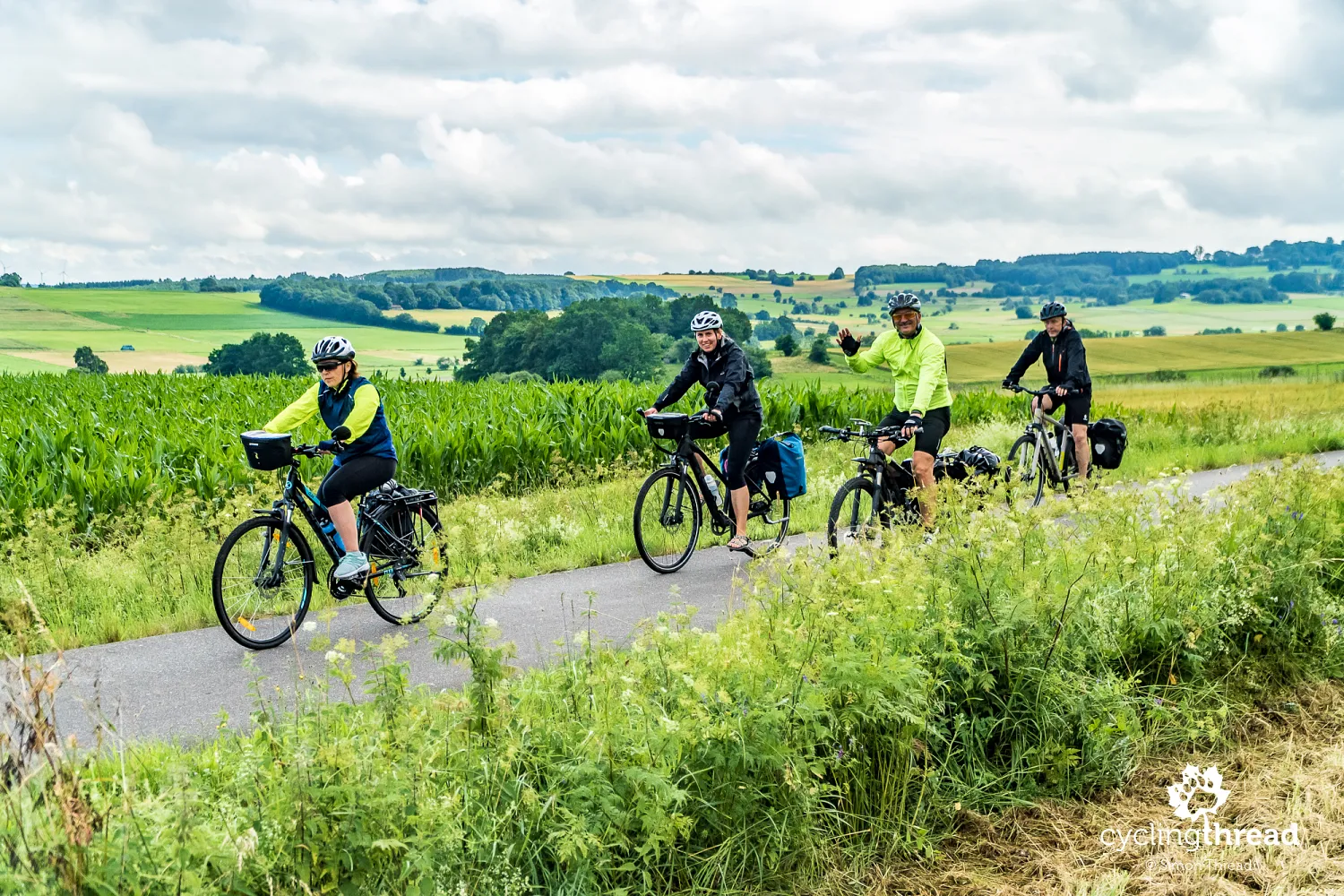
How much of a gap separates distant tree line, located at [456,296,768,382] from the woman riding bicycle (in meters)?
30.9

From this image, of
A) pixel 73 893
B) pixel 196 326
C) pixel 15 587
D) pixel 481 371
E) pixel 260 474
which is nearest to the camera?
pixel 73 893

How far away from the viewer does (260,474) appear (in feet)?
43.5

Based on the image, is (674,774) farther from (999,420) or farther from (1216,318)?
(1216,318)

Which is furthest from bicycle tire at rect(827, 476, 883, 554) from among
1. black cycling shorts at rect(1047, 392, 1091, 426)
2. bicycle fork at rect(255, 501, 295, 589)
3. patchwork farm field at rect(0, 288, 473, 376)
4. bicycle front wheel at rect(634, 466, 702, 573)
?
patchwork farm field at rect(0, 288, 473, 376)

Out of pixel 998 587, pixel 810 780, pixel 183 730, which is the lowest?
pixel 183 730

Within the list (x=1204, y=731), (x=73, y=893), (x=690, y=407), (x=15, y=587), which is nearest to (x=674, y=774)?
(x=73, y=893)

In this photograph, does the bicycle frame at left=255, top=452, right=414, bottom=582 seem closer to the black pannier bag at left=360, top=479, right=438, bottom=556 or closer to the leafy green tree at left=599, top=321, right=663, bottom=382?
the black pannier bag at left=360, top=479, right=438, bottom=556

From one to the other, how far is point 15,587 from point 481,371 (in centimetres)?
4086

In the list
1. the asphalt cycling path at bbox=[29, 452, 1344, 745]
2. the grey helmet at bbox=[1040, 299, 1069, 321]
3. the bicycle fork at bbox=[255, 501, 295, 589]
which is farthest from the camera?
the grey helmet at bbox=[1040, 299, 1069, 321]

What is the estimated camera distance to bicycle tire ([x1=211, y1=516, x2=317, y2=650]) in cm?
731

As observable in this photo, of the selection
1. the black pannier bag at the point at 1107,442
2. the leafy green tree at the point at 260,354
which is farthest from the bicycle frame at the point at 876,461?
the leafy green tree at the point at 260,354

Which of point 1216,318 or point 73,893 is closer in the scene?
point 73,893

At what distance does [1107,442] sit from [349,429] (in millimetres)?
9864

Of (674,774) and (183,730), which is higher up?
(674,774)
